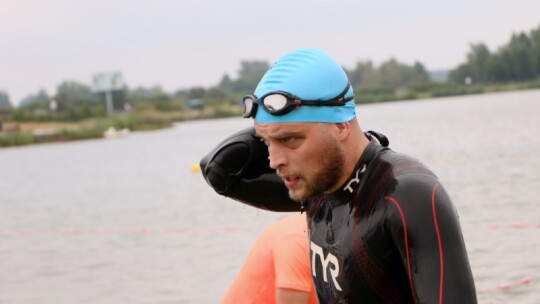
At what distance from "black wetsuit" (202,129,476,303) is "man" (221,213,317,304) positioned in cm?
167

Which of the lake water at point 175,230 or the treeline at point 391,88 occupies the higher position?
the lake water at point 175,230

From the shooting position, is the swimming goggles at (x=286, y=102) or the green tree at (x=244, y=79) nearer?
the swimming goggles at (x=286, y=102)

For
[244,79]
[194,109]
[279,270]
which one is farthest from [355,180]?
[244,79]

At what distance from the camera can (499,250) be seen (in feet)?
40.3

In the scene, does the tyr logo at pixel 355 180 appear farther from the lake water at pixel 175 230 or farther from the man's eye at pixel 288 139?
the lake water at pixel 175 230

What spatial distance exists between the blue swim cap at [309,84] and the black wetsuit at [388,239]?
0.57 feet

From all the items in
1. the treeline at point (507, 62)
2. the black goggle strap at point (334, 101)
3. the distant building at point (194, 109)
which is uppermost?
the black goggle strap at point (334, 101)

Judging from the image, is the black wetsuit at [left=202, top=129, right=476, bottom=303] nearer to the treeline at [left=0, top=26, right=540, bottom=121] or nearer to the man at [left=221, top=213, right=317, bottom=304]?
the man at [left=221, top=213, right=317, bottom=304]

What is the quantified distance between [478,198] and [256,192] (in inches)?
599

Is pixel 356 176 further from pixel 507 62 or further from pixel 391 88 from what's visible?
pixel 391 88

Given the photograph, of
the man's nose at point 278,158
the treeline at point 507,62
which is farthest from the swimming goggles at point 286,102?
the treeline at point 507,62

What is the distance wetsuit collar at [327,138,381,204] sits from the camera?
278cm

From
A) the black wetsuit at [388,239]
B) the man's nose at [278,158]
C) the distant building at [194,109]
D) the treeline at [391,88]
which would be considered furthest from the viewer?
the distant building at [194,109]

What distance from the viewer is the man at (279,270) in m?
4.67
